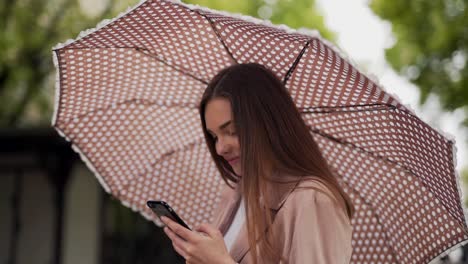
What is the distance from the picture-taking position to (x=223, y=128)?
2.74 meters

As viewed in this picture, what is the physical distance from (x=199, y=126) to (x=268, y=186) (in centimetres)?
123

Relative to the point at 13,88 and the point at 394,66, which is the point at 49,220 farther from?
the point at 13,88

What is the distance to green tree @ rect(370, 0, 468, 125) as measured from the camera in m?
10.1

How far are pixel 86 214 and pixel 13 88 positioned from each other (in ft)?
24.3

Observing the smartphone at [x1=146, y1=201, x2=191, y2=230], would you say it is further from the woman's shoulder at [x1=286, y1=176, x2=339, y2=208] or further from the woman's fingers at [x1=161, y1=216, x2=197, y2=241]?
the woman's shoulder at [x1=286, y1=176, x2=339, y2=208]

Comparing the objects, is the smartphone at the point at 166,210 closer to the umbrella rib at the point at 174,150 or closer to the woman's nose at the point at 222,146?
the woman's nose at the point at 222,146

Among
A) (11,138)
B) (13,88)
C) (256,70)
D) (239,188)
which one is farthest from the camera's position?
(13,88)

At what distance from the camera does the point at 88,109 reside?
3.69 m

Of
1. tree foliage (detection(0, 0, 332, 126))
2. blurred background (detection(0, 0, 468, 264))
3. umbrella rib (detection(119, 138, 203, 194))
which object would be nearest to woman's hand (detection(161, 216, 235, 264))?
umbrella rib (detection(119, 138, 203, 194))

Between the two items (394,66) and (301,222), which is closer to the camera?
(301,222)

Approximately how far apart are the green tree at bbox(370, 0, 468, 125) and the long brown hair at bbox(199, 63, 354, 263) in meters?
7.66

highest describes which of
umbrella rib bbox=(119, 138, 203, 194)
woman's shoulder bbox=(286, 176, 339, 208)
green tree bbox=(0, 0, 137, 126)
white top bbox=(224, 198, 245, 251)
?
woman's shoulder bbox=(286, 176, 339, 208)

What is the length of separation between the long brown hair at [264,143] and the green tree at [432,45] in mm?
7664

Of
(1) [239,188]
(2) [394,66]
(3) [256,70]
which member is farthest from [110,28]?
(2) [394,66]
